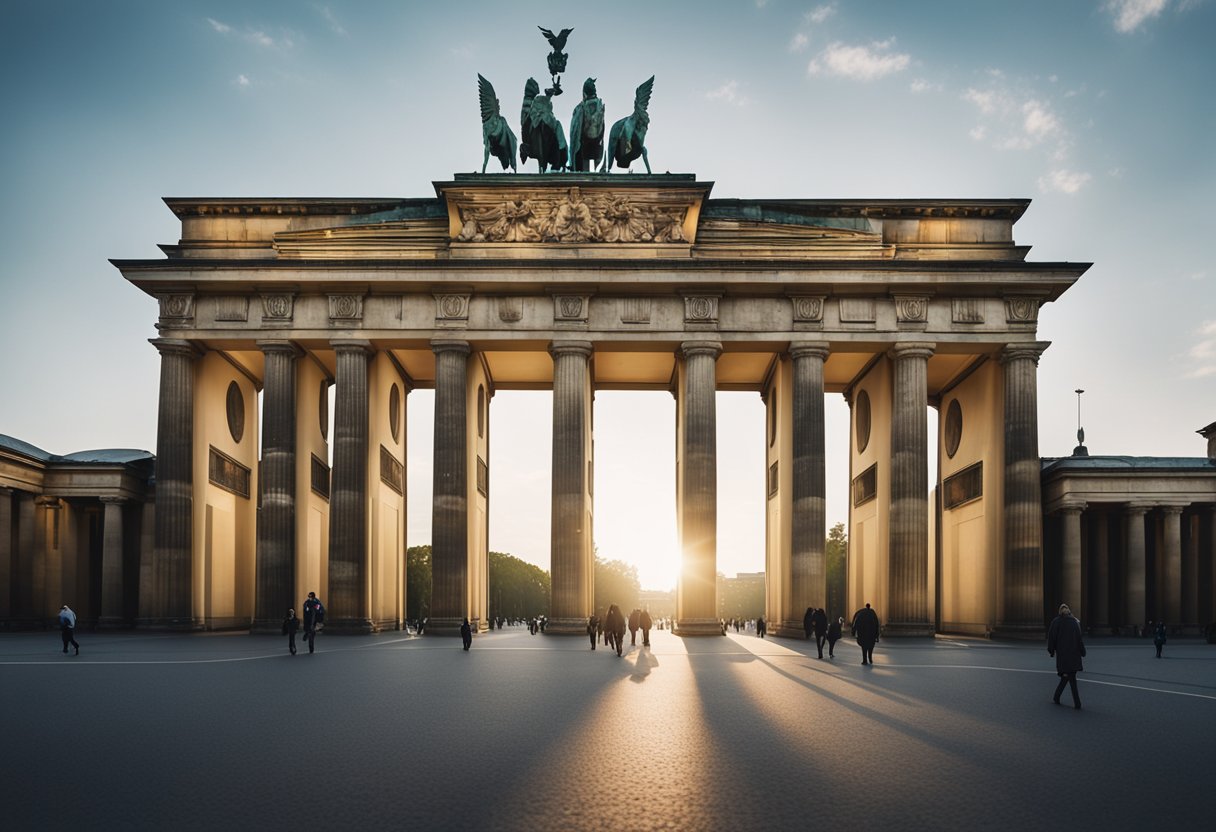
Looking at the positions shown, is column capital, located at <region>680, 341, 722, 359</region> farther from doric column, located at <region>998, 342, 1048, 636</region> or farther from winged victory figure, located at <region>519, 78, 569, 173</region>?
doric column, located at <region>998, 342, 1048, 636</region>

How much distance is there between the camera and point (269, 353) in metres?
41.1

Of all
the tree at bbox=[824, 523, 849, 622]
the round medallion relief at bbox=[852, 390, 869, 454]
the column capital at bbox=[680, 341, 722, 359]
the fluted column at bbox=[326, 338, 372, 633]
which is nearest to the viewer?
the fluted column at bbox=[326, 338, 372, 633]

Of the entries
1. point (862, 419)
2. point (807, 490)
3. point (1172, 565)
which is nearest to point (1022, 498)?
point (807, 490)

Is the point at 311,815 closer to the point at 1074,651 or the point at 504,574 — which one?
the point at 1074,651

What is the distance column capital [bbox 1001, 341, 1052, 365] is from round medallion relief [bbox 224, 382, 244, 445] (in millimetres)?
36388

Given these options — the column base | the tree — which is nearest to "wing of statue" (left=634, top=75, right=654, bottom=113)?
the column base

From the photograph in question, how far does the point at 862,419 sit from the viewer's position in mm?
49219

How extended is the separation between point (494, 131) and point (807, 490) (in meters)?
22.1

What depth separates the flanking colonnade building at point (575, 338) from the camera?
39.9 metres

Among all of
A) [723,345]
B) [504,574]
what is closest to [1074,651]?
[723,345]

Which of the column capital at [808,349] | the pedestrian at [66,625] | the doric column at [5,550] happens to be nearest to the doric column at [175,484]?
the doric column at [5,550]

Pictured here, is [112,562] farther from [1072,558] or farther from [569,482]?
[1072,558]

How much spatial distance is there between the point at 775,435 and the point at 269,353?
2512cm

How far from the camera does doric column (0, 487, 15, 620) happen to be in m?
43.1
